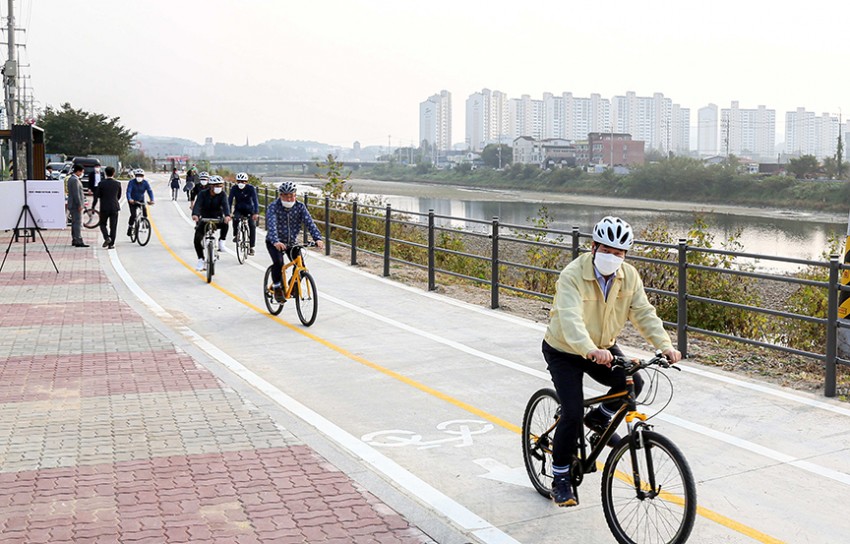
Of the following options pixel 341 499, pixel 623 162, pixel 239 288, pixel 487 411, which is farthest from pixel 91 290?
pixel 623 162

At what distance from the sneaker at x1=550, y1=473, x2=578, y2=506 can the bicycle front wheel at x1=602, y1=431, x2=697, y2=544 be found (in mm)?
300

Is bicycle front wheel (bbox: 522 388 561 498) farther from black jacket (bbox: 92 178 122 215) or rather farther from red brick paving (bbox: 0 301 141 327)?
black jacket (bbox: 92 178 122 215)

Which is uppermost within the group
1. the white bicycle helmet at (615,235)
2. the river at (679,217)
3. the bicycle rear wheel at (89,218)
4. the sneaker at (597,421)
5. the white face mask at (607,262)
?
the white bicycle helmet at (615,235)

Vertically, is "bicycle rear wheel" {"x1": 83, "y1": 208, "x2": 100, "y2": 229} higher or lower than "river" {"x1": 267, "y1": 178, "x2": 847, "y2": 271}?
higher

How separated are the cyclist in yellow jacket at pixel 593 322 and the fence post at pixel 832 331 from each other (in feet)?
14.3

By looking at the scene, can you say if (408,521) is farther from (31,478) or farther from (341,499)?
(31,478)

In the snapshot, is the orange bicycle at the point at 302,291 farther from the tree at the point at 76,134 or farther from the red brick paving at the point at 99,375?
the tree at the point at 76,134

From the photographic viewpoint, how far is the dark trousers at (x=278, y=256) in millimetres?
13766

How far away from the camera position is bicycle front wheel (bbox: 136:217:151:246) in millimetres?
25641

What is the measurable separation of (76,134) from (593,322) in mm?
108451

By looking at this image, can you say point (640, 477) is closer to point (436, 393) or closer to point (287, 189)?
point (436, 393)

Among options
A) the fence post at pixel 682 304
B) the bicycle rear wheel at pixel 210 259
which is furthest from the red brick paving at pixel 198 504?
the bicycle rear wheel at pixel 210 259

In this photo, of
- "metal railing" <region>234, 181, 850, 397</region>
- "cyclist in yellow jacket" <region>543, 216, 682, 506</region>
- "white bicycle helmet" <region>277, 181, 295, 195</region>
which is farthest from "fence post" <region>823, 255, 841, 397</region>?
"white bicycle helmet" <region>277, 181, 295, 195</region>

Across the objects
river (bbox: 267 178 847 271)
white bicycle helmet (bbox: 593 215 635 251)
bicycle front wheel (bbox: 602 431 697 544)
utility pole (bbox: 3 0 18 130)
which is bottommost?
river (bbox: 267 178 847 271)
